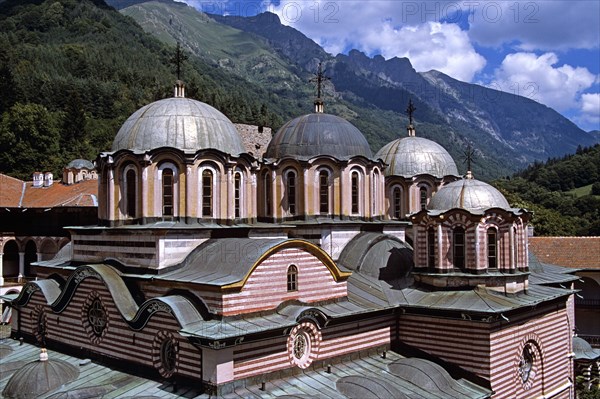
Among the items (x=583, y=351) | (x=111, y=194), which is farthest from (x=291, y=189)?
(x=583, y=351)

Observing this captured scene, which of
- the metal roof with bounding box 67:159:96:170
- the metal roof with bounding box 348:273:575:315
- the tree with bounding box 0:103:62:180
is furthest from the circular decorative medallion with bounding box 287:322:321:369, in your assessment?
the tree with bounding box 0:103:62:180

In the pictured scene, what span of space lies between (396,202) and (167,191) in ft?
40.1

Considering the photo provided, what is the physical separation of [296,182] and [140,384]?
9696 mm

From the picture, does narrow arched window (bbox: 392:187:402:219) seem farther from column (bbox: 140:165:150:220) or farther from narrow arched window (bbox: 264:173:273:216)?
column (bbox: 140:165:150:220)

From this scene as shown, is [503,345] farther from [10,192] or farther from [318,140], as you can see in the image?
[10,192]

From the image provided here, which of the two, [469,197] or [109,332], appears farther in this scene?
[469,197]

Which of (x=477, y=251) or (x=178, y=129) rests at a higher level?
(x=178, y=129)

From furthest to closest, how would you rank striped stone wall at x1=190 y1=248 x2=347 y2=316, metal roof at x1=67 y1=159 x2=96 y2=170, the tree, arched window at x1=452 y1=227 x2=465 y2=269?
the tree
metal roof at x1=67 y1=159 x2=96 y2=170
arched window at x1=452 y1=227 x2=465 y2=269
striped stone wall at x1=190 y1=248 x2=347 y2=316

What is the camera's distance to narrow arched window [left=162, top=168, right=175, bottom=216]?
18.9 metres

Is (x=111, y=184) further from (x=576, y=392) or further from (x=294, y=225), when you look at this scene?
(x=576, y=392)

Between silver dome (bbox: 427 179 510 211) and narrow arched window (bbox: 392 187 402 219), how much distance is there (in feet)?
21.0

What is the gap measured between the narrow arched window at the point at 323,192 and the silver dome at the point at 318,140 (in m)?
0.83

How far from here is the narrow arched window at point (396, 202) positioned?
89.5ft

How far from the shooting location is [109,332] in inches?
721
